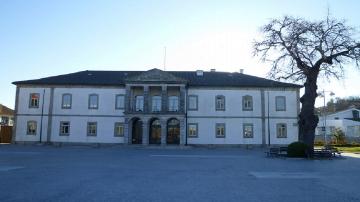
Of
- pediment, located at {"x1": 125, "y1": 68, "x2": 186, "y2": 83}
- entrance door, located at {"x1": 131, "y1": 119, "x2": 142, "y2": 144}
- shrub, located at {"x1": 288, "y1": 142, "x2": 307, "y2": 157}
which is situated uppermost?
pediment, located at {"x1": 125, "y1": 68, "x2": 186, "y2": 83}

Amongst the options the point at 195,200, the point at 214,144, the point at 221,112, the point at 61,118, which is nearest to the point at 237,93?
the point at 221,112

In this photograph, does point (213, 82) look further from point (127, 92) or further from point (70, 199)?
point (70, 199)

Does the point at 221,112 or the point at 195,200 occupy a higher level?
the point at 221,112

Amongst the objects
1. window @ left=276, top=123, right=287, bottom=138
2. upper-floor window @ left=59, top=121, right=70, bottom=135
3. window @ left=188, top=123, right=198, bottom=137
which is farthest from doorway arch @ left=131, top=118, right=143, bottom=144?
window @ left=276, top=123, right=287, bottom=138

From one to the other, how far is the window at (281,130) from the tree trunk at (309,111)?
15938 mm

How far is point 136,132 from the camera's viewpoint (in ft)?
137

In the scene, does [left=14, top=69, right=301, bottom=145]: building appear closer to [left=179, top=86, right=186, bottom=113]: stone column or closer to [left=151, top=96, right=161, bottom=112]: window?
[left=151, top=96, right=161, bottom=112]: window

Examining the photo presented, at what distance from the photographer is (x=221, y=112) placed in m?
41.2

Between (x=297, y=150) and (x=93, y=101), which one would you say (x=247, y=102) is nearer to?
(x=93, y=101)

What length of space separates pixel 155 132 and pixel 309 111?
2127 centimetres

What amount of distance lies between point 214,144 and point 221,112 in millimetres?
3712

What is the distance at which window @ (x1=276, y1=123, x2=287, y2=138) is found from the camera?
40.7 meters

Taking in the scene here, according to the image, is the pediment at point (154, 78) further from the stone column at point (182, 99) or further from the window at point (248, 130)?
the window at point (248, 130)

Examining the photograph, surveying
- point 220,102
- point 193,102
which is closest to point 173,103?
point 193,102
